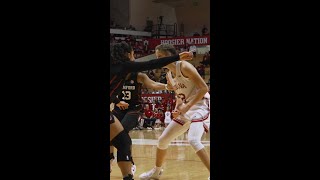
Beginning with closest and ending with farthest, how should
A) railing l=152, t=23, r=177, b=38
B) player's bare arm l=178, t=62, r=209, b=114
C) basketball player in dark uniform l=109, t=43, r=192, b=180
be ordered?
basketball player in dark uniform l=109, t=43, r=192, b=180 < player's bare arm l=178, t=62, r=209, b=114 < railing l=152, t=23, r=177, b=38

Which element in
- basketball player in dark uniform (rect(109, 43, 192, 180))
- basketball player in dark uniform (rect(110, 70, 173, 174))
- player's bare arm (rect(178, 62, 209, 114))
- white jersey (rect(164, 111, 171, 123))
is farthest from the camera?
white jersey (rect(164, 111, 171, 123))

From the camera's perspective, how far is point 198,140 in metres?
4.80

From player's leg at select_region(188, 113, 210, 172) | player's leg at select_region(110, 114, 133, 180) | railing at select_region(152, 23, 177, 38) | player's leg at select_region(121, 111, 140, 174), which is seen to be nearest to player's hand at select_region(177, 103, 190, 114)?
player's leg at select_region(188, 113, 210, 172)

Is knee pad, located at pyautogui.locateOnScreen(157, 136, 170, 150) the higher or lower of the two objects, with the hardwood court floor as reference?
higher

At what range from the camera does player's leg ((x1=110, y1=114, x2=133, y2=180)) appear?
398 cm

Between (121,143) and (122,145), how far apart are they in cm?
2

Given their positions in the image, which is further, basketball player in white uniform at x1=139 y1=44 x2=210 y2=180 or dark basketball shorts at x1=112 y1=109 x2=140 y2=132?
dark basketball shorts at x1=112 y1=109 x2=140 y2=132

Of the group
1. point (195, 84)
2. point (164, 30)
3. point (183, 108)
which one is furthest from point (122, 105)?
point (164, 30)

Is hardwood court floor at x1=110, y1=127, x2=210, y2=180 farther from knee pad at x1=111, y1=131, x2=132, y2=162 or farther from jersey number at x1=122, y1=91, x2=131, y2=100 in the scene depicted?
knee pad at x1=111, y1=131, x2=132, y2=162

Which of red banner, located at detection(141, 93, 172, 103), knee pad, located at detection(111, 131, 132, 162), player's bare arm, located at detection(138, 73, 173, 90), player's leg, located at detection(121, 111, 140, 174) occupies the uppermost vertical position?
player's bare arm, located at detection(138, 73, 173, 90)

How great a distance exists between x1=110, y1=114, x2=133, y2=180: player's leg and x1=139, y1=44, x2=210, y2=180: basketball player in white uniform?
822 mm

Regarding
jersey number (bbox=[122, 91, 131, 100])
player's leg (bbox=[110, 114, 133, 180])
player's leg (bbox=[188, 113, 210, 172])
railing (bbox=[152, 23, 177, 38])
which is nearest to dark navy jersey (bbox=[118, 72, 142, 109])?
jersey number (bbox=[122, 91, 131, 100])
